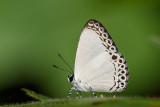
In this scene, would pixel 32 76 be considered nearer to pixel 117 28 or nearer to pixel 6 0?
pixel 6 0

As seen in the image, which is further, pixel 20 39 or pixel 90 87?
pixel 20 39

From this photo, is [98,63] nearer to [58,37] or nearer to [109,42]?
[109,42]

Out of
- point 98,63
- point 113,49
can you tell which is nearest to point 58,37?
point 98,63

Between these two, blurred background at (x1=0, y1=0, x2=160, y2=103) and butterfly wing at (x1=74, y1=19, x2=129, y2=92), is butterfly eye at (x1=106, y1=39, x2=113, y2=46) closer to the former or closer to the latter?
butterfly wing at (x1=74, y1=19, x2=129, y2=92)

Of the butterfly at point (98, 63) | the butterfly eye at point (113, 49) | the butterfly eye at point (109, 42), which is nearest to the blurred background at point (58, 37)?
the butterfly at point (98, 63)

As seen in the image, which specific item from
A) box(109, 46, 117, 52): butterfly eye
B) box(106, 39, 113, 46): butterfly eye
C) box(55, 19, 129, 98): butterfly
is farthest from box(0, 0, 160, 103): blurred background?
box(106, 39, 113, 46): butterfly eye

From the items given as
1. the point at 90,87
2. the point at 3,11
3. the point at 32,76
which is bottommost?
the point at 90,87

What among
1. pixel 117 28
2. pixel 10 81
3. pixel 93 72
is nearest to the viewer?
pixel 93 72

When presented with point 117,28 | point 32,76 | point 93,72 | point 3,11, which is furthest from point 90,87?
point 3,11
